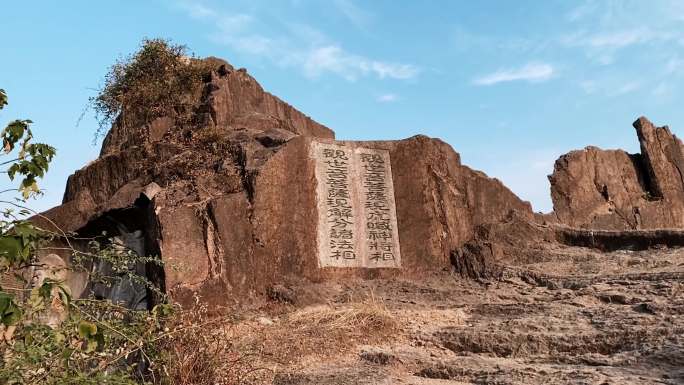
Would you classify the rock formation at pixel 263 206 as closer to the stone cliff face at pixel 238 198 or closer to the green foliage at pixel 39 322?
the stone cliff face at pixel 238 198

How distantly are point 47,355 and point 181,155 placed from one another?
5.86 metres

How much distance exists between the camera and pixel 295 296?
790cm

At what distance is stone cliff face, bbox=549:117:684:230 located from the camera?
13.3m

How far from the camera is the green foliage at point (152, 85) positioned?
10.5 meters

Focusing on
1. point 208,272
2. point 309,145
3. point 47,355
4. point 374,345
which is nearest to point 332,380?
point 374,345

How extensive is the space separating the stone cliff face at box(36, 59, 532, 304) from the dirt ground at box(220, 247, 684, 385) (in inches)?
22.6

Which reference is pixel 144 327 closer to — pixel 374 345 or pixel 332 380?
pixel 332 380

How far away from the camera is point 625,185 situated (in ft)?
48.2

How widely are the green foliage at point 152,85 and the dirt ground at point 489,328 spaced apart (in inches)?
168

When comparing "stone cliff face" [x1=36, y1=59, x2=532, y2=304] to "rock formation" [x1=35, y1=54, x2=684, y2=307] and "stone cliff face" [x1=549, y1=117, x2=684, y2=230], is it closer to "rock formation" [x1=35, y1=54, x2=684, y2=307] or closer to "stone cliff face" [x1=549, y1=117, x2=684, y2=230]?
"rock formation" [x1=35, y1=54, x2=684, y2=307]

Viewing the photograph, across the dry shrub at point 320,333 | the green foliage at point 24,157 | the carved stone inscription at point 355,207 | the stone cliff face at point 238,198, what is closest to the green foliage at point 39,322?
the green foliage at point 24,157

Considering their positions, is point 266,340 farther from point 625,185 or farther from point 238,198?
point 625,185

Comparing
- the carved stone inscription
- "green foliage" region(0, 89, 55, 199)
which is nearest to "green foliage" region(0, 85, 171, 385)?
"green foliage" region(0, 89, 55, 199)

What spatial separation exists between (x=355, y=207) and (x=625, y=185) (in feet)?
27.7
